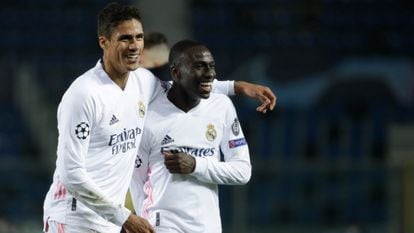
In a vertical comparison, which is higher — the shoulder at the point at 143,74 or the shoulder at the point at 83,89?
the shoulder at the point at 143,74

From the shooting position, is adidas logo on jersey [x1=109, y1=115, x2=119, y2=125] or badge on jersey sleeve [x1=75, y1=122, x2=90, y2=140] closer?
badge on jersey sleeve [x1=75, y1=122, x2=90, y2=140]

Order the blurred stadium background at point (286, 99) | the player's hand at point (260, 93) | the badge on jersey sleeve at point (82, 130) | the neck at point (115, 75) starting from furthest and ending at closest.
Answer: the blurred stadium background at point (286, 99) → the player's hand at point (260, 93) → the neck at point (115, 75) → the badge on jersey sleeve at point (82, 130)

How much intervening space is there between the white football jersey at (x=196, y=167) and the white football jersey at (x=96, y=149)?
6.0 inches

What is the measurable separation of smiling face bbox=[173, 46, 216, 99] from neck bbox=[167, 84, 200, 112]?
82 mm

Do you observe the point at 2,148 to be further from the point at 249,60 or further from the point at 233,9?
the point at 233,9

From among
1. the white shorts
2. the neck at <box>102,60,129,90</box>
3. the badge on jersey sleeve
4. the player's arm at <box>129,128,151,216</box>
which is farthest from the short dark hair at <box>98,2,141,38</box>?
the white shorts

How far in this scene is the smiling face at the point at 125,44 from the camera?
15.7 ft

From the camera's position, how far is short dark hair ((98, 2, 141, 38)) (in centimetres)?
479

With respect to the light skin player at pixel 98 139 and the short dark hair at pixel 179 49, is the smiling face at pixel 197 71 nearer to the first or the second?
the short dark hair at pixel 179 49

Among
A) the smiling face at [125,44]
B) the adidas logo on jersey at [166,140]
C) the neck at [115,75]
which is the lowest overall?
the adidas logo on jersey at [166,140]

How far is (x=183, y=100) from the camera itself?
518 cm

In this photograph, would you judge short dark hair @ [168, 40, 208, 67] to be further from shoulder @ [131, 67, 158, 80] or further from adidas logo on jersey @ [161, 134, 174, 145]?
adidas logo on jersey @ [161, 134, 174, 145]

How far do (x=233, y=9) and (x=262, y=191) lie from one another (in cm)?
639

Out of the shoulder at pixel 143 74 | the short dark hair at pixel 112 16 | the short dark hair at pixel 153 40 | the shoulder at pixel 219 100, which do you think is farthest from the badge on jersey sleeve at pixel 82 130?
the short dark hair at pixel 153 40
